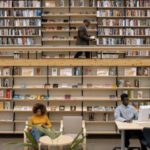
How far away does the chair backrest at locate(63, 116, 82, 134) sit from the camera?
6762 millimetres

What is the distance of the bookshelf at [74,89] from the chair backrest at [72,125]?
1023mm

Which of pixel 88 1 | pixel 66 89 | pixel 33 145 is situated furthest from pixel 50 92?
pixel 88 1

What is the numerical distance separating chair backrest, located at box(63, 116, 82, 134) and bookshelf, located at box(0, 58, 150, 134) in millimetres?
1023

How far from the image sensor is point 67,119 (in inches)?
267

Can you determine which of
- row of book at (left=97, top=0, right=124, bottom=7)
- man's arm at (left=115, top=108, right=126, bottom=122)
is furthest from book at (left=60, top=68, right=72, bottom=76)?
row of book at (left=97, top=0, right=124, bottom=7)

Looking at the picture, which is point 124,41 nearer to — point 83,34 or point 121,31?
point 121,31

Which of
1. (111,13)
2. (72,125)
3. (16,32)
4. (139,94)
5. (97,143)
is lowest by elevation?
(97,143)

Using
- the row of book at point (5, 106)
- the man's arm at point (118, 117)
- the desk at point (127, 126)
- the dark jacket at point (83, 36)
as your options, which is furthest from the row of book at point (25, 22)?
the desk at point (127, 126)

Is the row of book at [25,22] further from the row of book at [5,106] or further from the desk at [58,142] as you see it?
the desk at [58,142]

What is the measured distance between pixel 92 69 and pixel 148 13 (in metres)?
4.05

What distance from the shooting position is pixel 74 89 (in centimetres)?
789

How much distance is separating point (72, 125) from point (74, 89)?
127cm

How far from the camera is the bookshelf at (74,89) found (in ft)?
25.6

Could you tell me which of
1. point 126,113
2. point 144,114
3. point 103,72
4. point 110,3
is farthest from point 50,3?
point 144,114
